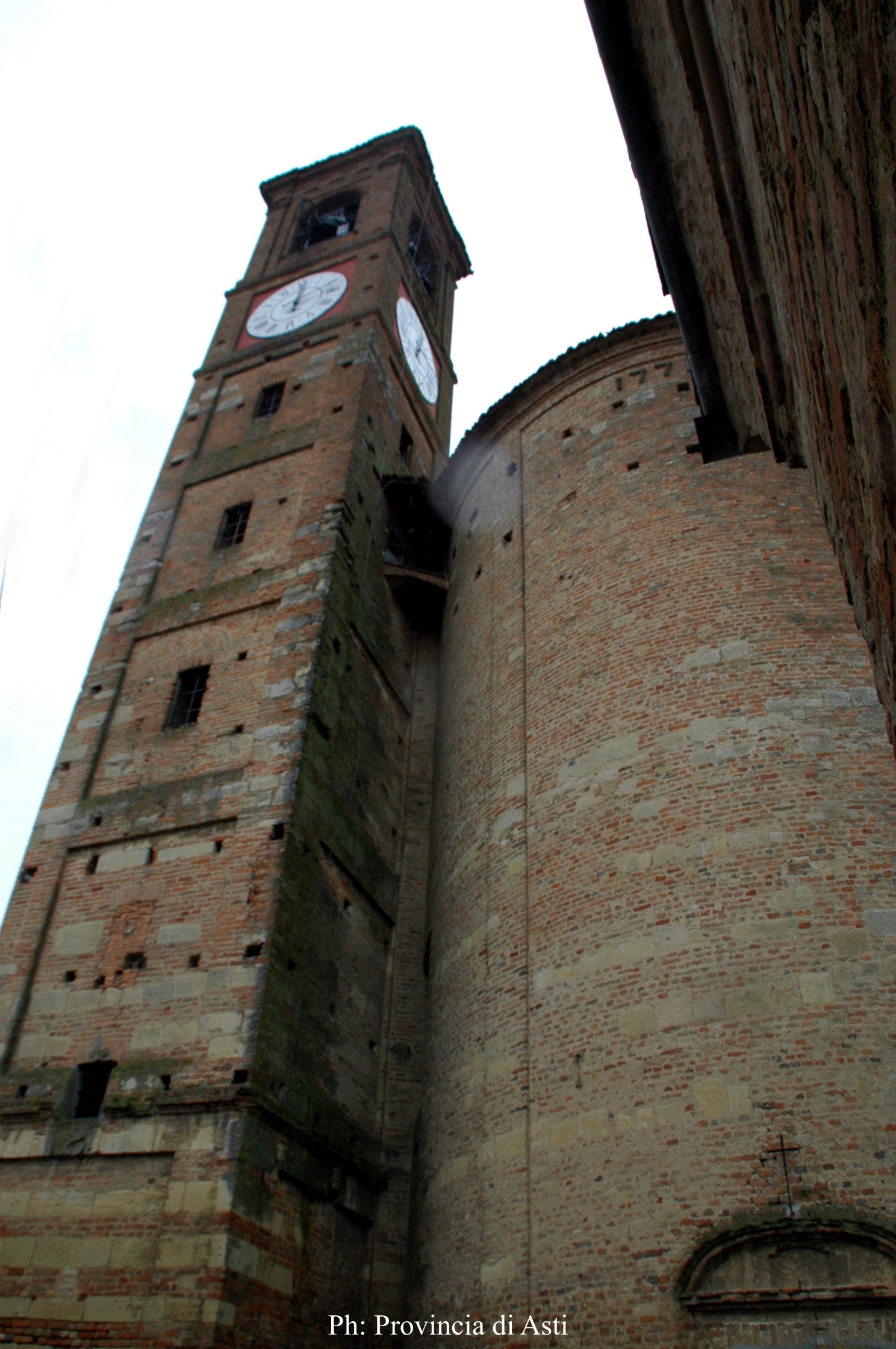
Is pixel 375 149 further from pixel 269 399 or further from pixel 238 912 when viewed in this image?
pixel 238 912

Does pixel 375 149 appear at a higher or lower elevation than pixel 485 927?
higher

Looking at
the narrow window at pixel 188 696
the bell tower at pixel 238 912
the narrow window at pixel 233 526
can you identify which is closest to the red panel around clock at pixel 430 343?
the bell tower at pixel 238 912

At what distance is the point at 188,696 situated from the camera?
1298 cm

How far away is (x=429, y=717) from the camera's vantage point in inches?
590

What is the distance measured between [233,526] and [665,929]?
9499 millimetres

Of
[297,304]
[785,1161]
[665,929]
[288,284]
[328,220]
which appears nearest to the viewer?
[785,1161]

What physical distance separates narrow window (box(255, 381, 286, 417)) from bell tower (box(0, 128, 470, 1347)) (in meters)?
0.06

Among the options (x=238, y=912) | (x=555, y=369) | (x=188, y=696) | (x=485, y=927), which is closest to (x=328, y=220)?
(x=555, y=369)

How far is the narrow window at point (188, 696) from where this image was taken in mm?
12648

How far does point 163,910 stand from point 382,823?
Result: 133 inches

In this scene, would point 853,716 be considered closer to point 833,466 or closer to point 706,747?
point 706,747

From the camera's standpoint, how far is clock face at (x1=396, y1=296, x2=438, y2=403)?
1997cm

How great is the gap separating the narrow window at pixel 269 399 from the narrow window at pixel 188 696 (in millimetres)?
5973

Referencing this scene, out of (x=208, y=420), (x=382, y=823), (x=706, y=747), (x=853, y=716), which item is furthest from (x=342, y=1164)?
(x=208, y=420)
